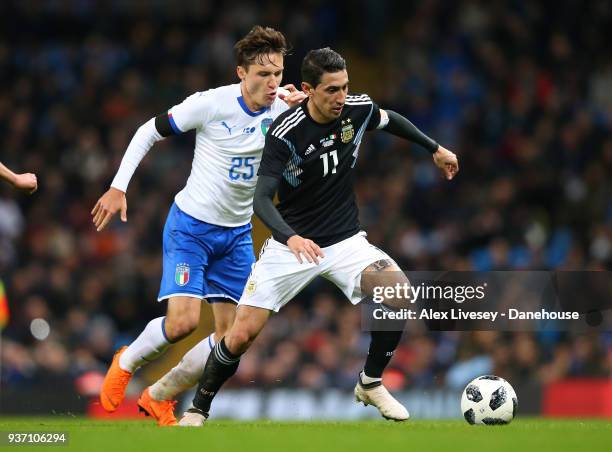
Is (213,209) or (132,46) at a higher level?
(132,46)

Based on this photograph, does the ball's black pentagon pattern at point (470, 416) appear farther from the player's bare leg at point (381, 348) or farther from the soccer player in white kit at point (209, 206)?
the soccer player in white kit at point (209, 206)

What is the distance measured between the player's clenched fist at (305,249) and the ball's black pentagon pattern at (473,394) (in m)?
1.39

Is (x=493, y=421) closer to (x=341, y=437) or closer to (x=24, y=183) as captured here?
(x=341, y=437)

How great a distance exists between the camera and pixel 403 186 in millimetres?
15258

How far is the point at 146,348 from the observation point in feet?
27.9

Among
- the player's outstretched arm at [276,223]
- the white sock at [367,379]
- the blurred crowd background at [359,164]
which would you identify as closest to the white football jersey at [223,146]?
the player's outstretched arm at [276,223]

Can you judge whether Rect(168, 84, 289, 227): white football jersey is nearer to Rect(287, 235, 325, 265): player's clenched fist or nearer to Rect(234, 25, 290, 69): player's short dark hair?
Rect(234, 25, 290, 69): player's short dark hair

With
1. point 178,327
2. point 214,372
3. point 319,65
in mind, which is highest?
point 319,65

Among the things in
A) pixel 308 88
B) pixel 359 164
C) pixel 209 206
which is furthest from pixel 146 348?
pixel 359 164

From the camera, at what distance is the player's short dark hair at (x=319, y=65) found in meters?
7.57

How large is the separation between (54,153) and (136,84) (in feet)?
4.93

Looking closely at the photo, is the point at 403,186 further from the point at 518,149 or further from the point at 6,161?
the point at 6,161

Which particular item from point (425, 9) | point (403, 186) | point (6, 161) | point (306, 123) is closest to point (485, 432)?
point (306, 123)

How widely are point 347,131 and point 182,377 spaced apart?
2.08 metres
